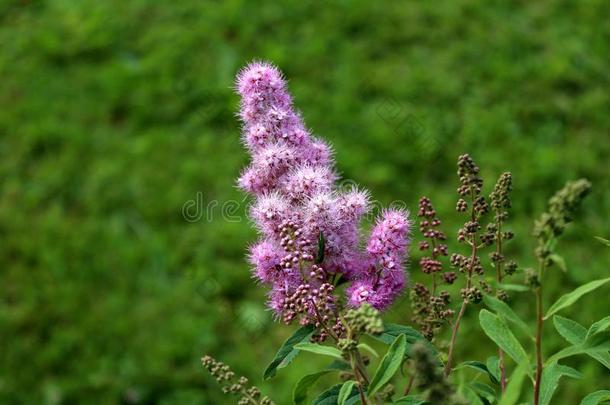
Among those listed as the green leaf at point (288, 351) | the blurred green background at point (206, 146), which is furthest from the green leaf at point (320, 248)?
the blurred green background at point (206, 146)

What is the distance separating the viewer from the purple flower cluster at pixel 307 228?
112cm

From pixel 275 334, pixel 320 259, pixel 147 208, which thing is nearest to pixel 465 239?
pixel 320 259

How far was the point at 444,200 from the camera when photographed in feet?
12.4

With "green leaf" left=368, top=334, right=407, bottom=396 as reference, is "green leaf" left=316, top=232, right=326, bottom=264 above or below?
above

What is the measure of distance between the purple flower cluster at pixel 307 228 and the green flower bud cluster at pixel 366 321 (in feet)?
0.32

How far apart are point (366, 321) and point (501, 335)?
22 centimetres

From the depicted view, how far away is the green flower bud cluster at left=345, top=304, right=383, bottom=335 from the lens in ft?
3.08

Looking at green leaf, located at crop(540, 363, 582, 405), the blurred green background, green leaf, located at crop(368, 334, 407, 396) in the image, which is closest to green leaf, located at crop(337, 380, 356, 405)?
green leaf, located at crop(368, 334, 407, 396)

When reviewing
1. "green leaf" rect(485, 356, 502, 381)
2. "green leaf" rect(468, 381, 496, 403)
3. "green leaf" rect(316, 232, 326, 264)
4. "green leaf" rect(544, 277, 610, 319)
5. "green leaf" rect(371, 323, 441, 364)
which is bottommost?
"green leaf" rect(468, 381, 496, 403)

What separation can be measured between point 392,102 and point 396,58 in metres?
0.47

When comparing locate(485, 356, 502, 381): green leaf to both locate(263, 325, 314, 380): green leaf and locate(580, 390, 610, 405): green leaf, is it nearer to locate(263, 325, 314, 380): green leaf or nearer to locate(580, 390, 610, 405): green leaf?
locate(580, 390, 610, 405): green leaf

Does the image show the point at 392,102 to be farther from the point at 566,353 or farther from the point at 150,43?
the point at 566,353

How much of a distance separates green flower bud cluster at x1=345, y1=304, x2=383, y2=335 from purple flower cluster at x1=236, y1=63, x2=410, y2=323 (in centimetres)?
10

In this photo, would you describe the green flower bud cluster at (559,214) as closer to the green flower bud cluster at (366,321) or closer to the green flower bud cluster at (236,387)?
the green flower bud cluster at (366,321)
